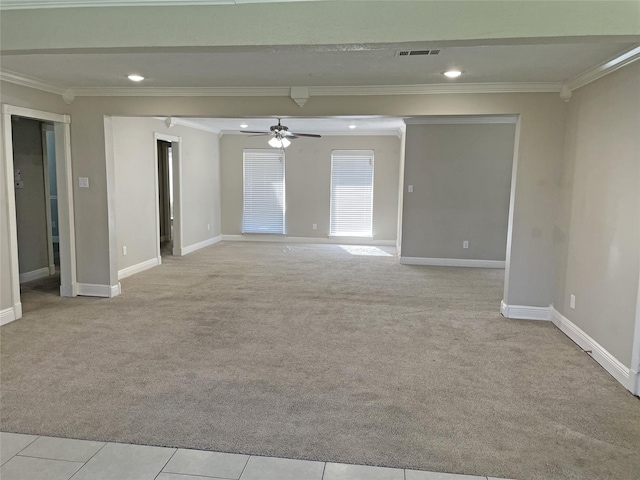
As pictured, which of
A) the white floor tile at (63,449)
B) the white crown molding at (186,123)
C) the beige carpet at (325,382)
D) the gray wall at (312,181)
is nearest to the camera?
the white floor tile at (63,449)

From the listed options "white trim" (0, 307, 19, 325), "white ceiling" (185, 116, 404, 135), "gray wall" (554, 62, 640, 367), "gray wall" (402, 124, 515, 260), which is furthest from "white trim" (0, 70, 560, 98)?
"gray wall" (402, 124, 515, 260)

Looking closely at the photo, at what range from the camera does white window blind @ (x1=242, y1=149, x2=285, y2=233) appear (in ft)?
31.6

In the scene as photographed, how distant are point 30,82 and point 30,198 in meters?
2.27

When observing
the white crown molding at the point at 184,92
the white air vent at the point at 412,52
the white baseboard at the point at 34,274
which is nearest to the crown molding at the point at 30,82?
the white crown molding at the point at 184,92

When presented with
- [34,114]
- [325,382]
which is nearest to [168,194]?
[34,114]

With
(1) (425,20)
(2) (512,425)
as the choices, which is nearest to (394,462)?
(2) (512,425)

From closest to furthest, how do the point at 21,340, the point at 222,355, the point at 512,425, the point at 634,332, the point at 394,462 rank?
the point at 394,462 < the point at 512,425 < the point at 634,332 < the point at 222,355 < the point at 21,340

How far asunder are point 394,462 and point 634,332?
2.04 meters

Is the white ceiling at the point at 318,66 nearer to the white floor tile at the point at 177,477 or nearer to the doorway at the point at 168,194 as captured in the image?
the white floor tile at the point at 177,477

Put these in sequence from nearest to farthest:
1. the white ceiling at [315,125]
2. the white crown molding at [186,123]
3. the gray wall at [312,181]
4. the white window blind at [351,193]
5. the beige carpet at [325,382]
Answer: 1. the beige carpet at [325,382]
2. the white crown molding at [186,123]
3. the white ceiling at [315,125]
4. the gray wall at [312,181]
5. the white window blind at [351,193]

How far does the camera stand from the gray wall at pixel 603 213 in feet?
10.4

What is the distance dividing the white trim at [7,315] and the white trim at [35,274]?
6.14 feet

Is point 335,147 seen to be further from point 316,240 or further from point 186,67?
point 186,67

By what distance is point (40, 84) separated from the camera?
14.9 ft
